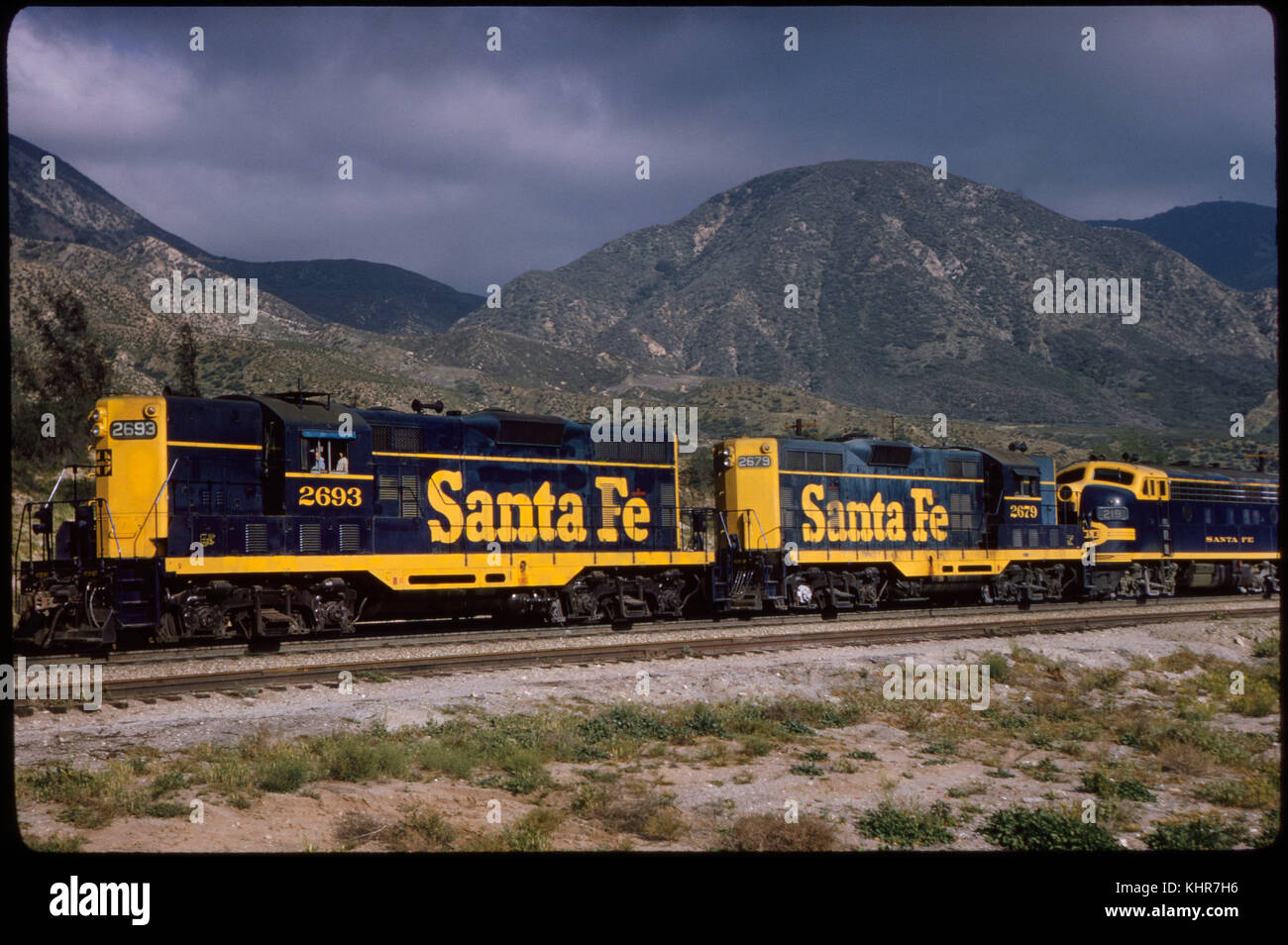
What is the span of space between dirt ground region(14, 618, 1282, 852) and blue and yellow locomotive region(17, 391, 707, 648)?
3473mm

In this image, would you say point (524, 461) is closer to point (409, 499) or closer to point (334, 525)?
point (409, 499)

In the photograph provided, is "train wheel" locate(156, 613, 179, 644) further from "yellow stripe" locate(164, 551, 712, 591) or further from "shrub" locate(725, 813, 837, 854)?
"shrub" locate(725, 813, 837, 854)

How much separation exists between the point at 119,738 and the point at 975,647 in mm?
15671

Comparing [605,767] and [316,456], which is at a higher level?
[316,456]

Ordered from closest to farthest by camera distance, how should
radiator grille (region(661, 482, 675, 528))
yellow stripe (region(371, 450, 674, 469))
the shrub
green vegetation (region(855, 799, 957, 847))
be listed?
the shrub < green vegetation (region(855, 799, 957, 847)) < yellow stripe (region(371, 450, 674, 469)) < radiator grille (region(661, 482, 675, 528))

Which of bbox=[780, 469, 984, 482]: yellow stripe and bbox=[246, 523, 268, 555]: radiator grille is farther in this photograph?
bbox=[780, 469, 984, 482]: yellow stripe

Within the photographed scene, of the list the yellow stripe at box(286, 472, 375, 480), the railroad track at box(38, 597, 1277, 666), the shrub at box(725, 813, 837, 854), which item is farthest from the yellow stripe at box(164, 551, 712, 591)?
the shrub at box(725, 813, 837, 854)

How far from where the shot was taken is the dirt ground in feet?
29.6

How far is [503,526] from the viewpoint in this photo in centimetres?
2045

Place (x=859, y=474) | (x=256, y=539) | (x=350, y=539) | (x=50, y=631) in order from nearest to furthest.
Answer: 1. (x=50, y=631)
2. (x=256, y=539)
3. (x=350, y=539)
4. (x=859, y=474)

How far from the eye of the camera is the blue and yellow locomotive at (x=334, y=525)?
1634cm

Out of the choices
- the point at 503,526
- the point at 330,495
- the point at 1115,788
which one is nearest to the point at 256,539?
the point at 330,495

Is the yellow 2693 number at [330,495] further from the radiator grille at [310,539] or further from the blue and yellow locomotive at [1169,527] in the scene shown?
the blue and yellow locomotive at [1169,527]

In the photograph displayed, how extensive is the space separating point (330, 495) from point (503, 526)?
3.74m
